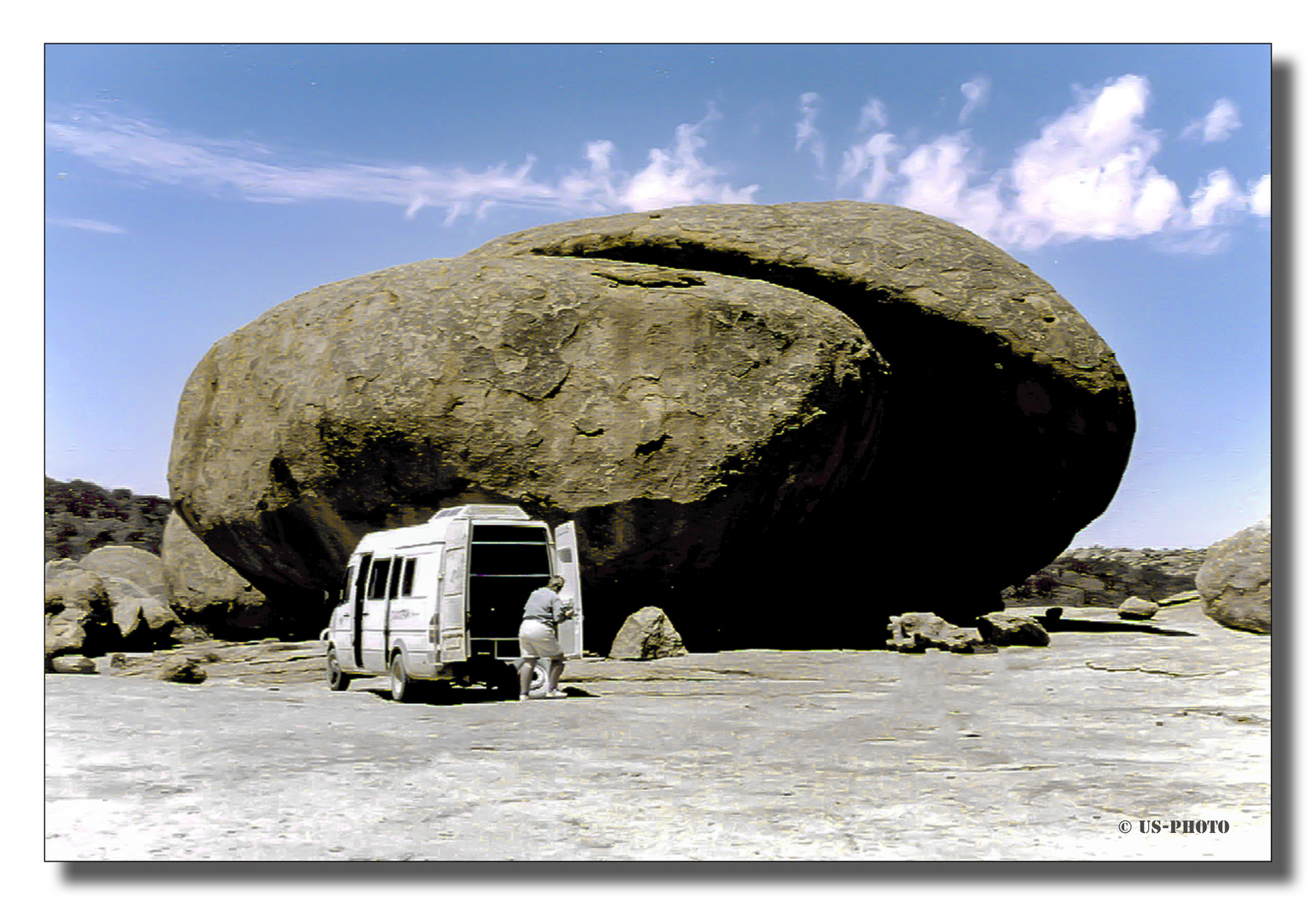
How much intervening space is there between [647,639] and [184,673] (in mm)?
4833

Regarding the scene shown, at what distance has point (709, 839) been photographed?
18.2 ft

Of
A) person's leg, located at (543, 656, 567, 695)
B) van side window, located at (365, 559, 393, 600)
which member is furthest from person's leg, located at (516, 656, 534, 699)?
van side window, located at (365, 559, 393, 600)

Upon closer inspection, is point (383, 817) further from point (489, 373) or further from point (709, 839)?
point (489, 373)

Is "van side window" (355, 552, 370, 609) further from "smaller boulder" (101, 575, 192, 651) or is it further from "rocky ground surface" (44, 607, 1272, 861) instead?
"smaller boulder" (101, 575, 192, 651)

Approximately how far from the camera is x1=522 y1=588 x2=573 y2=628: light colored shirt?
34.6 feet

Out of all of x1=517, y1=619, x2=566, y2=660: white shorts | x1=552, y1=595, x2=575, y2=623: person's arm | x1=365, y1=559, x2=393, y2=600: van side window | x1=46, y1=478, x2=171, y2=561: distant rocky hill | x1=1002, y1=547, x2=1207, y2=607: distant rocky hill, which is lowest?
x1=1002, y1=547, x2=1207, y2=607: distant rocky hill

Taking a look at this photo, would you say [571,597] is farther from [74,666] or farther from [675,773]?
[74,666]

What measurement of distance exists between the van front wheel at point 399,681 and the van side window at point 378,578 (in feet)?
2.89

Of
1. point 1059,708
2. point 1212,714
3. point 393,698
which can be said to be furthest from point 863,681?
point 393,698

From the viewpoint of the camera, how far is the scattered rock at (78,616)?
1477 cm

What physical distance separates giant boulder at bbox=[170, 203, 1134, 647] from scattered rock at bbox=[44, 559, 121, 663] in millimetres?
1802

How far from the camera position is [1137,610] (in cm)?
2084

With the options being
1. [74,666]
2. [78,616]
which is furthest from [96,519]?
[74,666]
